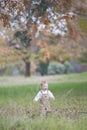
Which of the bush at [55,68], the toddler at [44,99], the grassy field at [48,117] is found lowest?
the grassy field at [48,117]

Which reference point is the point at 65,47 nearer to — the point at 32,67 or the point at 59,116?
the point at 32,67

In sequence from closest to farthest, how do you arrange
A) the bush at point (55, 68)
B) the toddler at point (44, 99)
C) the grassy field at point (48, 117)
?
1. the grassy field at point (48, 117)
2. the toddler at point (44, 99)
3. the bush at point (55, 68)

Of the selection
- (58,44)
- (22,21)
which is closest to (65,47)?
(58,44)

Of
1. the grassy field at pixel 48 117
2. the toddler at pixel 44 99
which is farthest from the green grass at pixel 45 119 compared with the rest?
the toddler at pixel 44 99

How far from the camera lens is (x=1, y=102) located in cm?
1379

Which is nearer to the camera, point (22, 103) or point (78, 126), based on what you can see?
point (78, 126)

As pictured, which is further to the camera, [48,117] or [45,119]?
[48,117]

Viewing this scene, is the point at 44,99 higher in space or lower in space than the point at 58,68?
lower

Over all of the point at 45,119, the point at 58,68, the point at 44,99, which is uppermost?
the point at 58,68

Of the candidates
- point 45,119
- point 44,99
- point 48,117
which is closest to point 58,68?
point 44,99

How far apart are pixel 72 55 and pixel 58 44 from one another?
207 centimetres

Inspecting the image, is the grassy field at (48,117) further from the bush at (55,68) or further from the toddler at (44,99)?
the bush at (55,68)

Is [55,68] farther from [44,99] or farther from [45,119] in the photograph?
[45,119]

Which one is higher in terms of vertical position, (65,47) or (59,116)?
(65,47)
